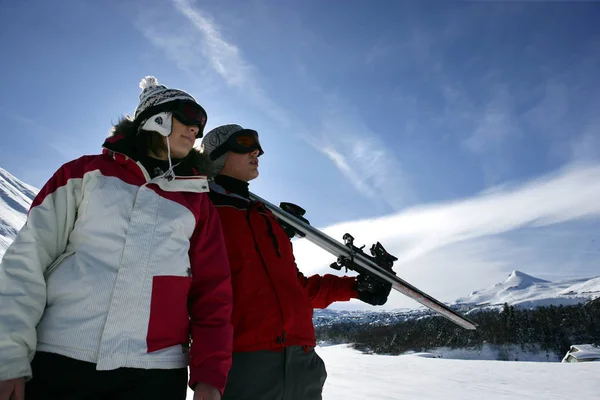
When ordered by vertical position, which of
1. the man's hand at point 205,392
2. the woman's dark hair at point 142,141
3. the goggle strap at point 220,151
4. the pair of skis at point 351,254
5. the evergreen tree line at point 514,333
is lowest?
the evergreen tree line at point 514,333

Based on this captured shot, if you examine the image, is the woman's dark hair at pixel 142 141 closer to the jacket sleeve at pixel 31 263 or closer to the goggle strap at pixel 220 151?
the jacket sleeve at pixel 31 263

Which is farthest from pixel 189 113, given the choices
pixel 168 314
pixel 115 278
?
pixel 168 314

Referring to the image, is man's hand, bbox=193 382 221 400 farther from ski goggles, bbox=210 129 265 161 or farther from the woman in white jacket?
ski goggles, bbox=210 129 265 161

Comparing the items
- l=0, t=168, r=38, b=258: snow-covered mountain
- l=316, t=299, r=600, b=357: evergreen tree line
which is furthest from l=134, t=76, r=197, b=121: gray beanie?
l=316, t=299, r=600, b=357: evergreen tree line

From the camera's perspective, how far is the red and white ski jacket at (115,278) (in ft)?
4.63

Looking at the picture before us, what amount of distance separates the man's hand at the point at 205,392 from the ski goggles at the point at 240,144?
186 centimetres

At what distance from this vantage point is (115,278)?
5.05ft

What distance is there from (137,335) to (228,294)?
1.55 ft

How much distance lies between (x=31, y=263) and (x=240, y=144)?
1794 mm

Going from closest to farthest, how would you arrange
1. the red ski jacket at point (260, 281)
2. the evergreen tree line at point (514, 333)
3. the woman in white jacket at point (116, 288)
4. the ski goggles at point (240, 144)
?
the woman in white jacket at point (116, 288) → the red ski jacket at point (260, 281) → the ski goggles at point (240, 144) → the evergreen tree line at point (514, 333)

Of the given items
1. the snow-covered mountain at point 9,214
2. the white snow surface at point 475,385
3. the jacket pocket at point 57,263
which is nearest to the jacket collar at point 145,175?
the jacket pocket at point 57,263

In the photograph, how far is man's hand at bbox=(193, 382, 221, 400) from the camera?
1541 millimetres

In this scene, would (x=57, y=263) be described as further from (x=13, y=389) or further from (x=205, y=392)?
(x=205, y=392)

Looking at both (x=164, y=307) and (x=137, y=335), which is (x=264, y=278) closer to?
(x=164, y=307)
